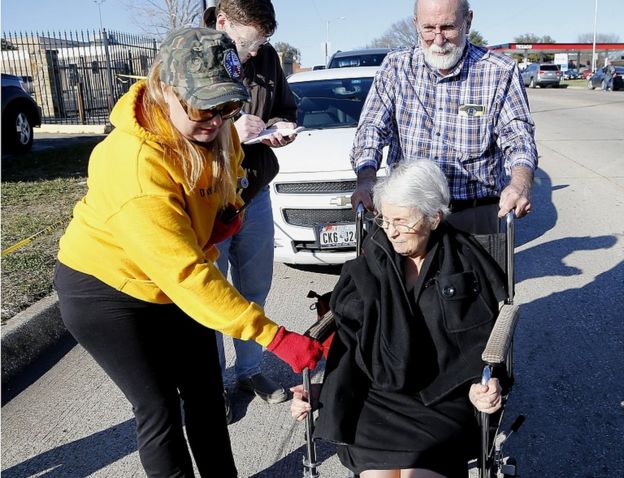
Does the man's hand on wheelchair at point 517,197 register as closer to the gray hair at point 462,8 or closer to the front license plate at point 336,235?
the gray hair at point 462,8

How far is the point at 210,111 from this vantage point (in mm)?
Result: 1765

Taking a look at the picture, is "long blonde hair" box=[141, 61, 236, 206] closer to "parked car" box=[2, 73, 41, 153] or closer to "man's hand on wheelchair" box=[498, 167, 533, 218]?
"man's hand on wheelchair" box=[498, 167, 533, 218]

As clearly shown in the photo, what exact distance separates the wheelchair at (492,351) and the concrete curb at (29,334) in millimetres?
2205

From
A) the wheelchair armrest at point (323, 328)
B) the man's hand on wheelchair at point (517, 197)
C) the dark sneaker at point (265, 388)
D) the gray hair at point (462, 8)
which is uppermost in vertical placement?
the gray hair at point (462, 8)

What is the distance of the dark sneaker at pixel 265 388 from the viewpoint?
3.39 meters

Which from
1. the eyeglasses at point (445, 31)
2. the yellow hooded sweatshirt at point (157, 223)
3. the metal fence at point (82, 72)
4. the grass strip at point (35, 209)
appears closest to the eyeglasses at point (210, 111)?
the yellow hooded sweatshirt at point (157, 223)

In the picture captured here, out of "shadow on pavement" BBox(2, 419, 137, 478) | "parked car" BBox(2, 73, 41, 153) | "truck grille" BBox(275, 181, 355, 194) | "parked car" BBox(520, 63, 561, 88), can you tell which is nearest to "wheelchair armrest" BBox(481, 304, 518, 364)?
"shadow on pavement" BBox(2, 419, 137, 478)

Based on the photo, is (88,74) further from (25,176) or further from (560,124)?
(560,124)

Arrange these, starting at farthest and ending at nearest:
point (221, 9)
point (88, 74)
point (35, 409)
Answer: point (88, 74) → point (35, 409) → point (221, 9)

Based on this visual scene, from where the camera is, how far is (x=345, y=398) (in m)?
2.32

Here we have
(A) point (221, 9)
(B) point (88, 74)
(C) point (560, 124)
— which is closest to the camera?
(A) point (221, 9)

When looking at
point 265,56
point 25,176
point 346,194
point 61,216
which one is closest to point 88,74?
point 25,176

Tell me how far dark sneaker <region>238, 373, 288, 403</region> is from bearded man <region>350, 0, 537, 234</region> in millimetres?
1225

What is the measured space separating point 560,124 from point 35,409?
16418mm
